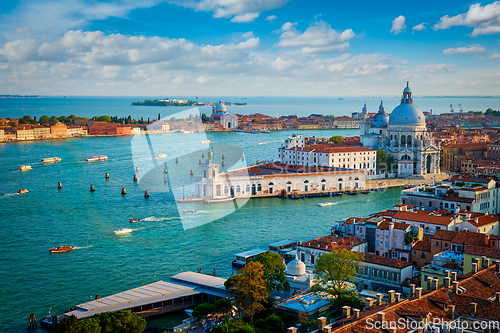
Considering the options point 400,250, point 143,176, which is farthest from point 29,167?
point 400,250

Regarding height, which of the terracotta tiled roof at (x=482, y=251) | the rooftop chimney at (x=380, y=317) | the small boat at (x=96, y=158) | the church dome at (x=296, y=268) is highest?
the small boat at (x=96, y=158)

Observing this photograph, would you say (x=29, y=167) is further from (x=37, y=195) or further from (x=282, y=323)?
(x=282, y=323)

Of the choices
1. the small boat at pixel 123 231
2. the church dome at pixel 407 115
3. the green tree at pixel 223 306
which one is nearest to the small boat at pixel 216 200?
the small boat at pixel 123 231

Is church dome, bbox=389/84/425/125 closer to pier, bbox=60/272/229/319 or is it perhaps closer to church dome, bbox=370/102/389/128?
church dome, bbox=370/102/389/128

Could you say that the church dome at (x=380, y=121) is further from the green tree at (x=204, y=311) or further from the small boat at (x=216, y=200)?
the green tree at (x=204, y=311)

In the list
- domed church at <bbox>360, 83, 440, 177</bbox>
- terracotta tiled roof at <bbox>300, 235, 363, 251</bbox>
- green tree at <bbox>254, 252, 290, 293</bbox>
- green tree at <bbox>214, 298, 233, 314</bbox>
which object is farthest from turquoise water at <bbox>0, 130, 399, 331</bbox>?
domed church at <bbox>360, 83, 440, 177</bbox>

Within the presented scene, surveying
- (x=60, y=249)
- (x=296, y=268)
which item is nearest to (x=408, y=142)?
(x=60, y=249)

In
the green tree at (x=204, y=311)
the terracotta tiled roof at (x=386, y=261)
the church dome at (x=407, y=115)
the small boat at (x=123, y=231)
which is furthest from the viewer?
the church dome at (x=407, y=115)

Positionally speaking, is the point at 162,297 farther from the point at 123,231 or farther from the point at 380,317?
the point at 123,231
